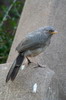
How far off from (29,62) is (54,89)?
0.61 m

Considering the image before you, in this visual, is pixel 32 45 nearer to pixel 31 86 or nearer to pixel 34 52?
pixel 34 52

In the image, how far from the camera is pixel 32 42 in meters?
5.06

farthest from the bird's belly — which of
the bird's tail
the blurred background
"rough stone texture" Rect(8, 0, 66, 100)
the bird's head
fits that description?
the blurred background

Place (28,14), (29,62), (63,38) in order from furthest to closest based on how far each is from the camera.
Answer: (28,14), (63,38), (29,62)

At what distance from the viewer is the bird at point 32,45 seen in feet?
16.2

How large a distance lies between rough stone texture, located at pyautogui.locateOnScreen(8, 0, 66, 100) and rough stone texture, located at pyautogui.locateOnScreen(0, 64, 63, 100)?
35cm

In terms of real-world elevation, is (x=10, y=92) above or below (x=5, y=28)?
above

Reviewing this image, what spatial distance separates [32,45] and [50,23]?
2.60ft

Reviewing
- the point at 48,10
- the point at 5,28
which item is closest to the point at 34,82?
the point at 48,10

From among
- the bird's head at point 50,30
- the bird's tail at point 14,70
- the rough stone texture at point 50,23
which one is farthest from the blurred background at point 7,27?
the bird's tail at point 14,70

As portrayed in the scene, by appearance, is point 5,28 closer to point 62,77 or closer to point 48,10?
point 48,10

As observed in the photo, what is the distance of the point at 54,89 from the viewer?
482cm

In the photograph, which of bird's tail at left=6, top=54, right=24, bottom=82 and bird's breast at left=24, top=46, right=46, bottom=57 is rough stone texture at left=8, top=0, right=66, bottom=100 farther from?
bird's tail at left=6, top=54, right=24, bottom=82

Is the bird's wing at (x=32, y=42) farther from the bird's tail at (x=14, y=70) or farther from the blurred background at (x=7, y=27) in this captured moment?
the blurred background at (x=7, y=27)
